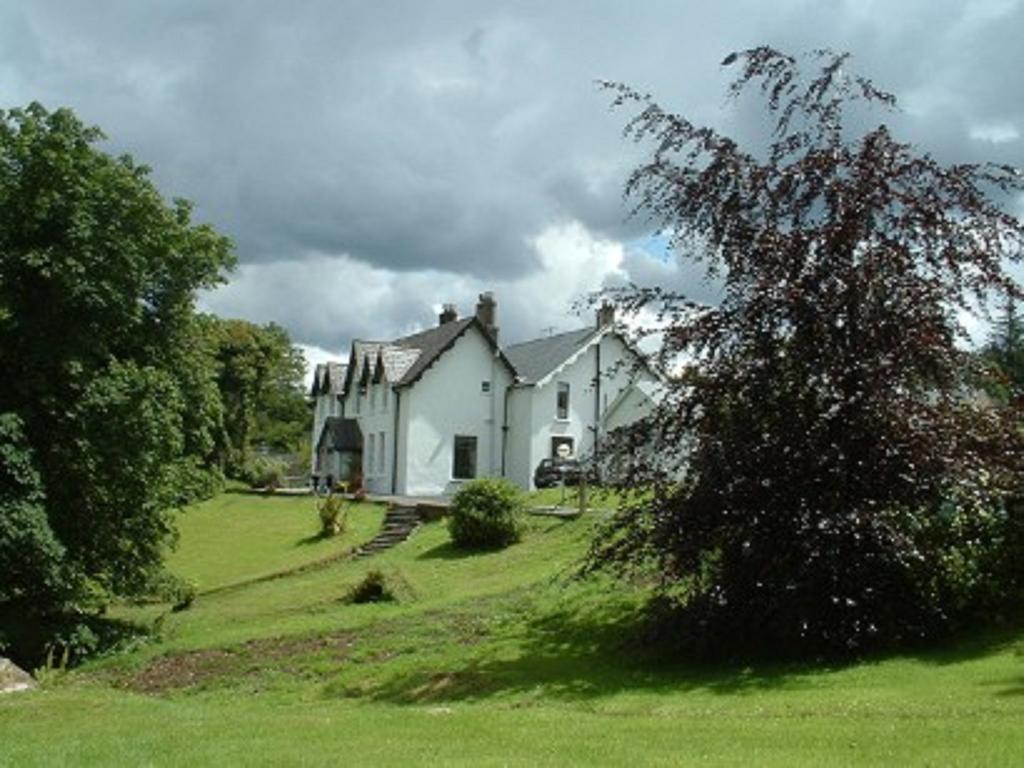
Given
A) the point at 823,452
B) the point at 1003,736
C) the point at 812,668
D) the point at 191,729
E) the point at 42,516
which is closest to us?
the point at 1003,736

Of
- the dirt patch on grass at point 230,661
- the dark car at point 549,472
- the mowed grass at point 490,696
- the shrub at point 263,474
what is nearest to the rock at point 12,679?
the mowed grass at point 490,696

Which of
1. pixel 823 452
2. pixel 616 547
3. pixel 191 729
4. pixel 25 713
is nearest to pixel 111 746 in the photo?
pixel 191 729

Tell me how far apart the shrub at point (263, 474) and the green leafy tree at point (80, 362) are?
32.1 m

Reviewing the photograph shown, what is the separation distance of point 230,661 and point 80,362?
7461 mm

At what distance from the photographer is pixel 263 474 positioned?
60469 mm

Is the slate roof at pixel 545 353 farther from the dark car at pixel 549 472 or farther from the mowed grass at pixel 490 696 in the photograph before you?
the mowed grass at pixel 490 696

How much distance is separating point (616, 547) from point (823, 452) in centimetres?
341

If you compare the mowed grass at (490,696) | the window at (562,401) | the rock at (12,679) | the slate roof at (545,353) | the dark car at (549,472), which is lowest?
the rock at (12,679)

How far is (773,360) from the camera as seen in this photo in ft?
55.2

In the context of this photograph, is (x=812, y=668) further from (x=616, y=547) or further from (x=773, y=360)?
(x=773, y=360)

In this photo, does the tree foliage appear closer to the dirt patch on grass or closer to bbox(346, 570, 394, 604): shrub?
bbox(346, 570, 394, 604): shrub

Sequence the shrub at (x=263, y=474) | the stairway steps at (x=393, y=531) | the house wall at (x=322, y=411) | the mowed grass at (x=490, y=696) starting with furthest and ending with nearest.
→ the house wall at (x=322, y=411)
the shrub at (x=263, y=474)
the stairway steps at (x=393, y=531)
the mowed grass at (x=490, y=696)

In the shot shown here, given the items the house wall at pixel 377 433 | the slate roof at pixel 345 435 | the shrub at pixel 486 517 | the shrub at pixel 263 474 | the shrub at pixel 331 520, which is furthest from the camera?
the shrub at pixel 263 474

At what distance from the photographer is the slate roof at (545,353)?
51375 millimetres
